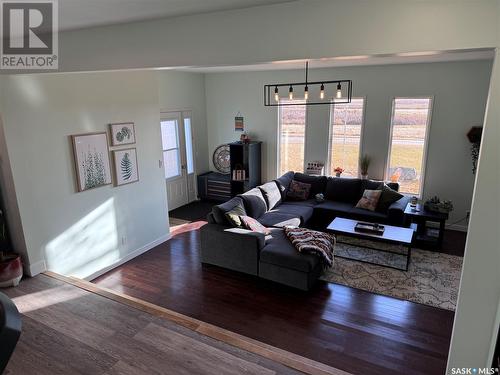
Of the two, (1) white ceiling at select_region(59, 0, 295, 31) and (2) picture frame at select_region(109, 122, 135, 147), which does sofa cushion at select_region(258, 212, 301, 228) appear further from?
(1) white ceiling at select_region(59, 0, 295, 31)

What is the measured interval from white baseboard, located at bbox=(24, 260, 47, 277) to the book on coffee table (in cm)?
404

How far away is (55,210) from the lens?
389 cm

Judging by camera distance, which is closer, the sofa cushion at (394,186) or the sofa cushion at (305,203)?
the sofa cushion at (394,186)

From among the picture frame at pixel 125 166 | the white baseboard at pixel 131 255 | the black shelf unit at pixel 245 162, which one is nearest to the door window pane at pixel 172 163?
the black shelf unit at pixel 245 162

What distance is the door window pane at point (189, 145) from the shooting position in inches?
292

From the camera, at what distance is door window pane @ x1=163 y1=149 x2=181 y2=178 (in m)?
6.97

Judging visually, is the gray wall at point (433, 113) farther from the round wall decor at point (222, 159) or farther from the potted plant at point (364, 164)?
the round wall decor at point (222, 159)

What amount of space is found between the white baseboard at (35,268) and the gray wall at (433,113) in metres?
4.87

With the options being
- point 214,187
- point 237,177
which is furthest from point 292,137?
point 214,187

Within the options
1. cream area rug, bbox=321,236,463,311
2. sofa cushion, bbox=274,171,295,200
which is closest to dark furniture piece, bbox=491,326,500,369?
cream area rug, bbox=321,236,463,311

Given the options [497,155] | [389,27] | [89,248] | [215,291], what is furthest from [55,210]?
[497,155]

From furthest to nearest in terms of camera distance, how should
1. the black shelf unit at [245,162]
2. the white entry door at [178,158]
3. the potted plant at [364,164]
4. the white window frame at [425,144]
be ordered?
the black shelf unit at [245,162] → the white entry door at [178,158] → the potted plant at [364,164] → the white window frame at [425,144]

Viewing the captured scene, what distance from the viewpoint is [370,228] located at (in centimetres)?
480

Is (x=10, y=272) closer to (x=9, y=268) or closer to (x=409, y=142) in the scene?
(x=9, y=268)
